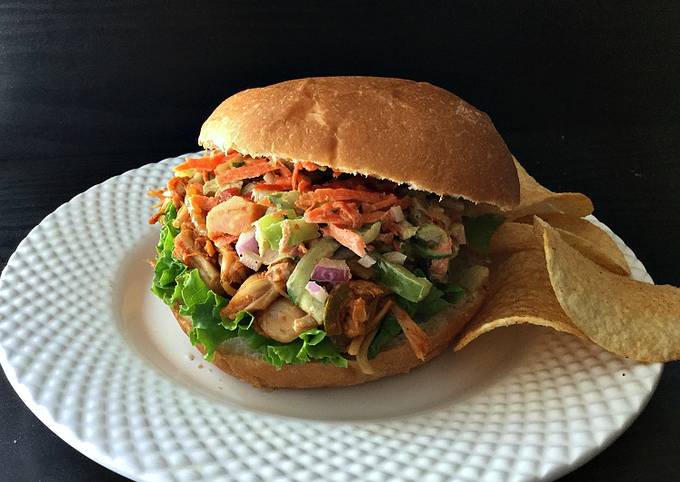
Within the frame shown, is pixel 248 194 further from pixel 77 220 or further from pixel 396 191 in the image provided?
pixel 77 220

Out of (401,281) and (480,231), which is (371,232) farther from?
(480,231)

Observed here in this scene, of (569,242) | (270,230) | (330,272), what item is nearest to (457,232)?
(569,242)

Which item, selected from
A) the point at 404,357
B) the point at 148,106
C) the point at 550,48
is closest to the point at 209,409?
the point at 404,357

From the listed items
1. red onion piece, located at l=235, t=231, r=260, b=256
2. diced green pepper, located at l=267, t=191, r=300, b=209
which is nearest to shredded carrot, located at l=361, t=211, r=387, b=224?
diced green pepper, located at l=267, t=191, r=300, b=209

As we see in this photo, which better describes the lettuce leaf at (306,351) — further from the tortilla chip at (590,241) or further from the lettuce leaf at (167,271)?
the tortilla chip at (590,241)

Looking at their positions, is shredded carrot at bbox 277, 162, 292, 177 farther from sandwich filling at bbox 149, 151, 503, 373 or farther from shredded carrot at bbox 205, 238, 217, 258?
shredded carrot at bbox 205, 238, 217, 258

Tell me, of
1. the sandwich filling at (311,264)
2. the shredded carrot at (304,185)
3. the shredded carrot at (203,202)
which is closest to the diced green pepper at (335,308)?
the sandwich filling at (311,264)
